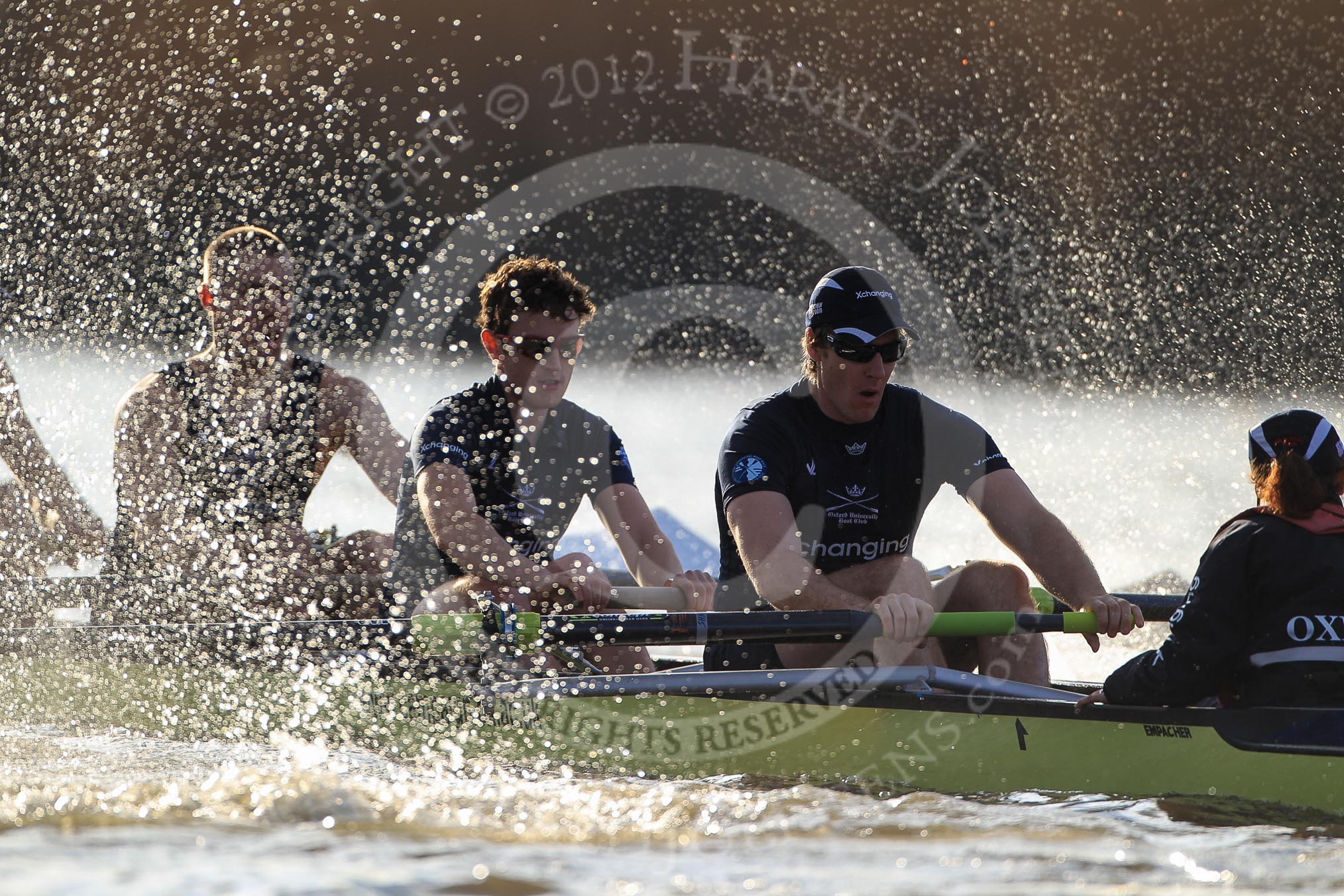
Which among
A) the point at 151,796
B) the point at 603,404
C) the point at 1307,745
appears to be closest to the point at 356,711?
the point at 151,796

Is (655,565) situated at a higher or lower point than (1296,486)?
lower

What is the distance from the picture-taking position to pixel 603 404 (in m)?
15.7

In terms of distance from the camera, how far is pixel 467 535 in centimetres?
420

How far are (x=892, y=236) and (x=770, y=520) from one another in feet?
33.5

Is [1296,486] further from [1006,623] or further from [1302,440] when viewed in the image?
[1006,623]

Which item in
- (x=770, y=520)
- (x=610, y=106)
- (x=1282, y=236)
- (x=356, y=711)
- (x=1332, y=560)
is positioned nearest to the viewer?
(x=1332, y=560)

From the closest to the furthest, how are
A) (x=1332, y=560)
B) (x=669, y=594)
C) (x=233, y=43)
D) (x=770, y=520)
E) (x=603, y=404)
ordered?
1. (x=1332, y=560)
2. (x=770, y=520)
3. (x=669, y=594)
4. (x=233, y=43)
5. (x=603, y=404)

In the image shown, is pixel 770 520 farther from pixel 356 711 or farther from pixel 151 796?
pixel 151 796

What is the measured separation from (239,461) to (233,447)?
0.07 meters

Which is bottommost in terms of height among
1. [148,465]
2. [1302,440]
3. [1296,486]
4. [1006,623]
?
[1006,623]

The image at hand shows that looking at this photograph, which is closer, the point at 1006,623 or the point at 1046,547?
the point at 1006,623

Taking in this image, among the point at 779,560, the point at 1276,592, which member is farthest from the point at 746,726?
the point at 1276,592

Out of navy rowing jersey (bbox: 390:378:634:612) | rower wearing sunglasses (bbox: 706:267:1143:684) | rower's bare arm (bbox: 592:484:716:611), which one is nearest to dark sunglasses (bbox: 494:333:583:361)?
navy rowing jersey (bbox: 390:378:634:612)

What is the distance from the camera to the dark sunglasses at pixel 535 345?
4.43m
